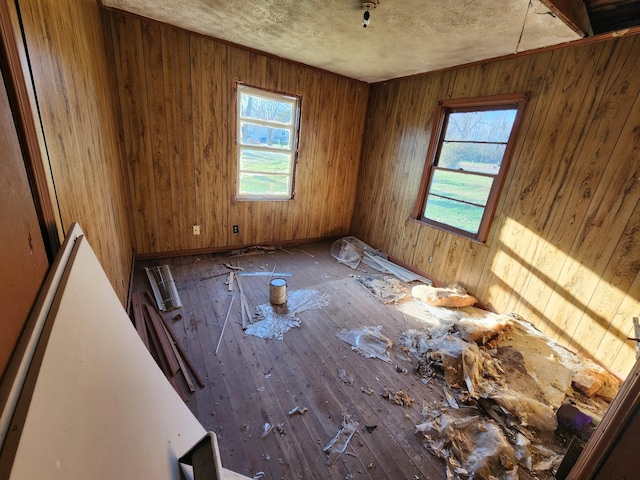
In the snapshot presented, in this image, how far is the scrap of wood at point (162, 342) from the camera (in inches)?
71.6

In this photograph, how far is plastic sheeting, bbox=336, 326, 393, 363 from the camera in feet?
7.13

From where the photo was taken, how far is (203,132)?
10.3 feet

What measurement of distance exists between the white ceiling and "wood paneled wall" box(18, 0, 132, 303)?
2.87ft

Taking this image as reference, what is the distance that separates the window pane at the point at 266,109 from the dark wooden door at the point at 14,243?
115 inches

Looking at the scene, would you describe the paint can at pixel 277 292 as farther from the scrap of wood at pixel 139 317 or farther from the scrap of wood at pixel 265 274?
the scrap of wood at pixel 139 317

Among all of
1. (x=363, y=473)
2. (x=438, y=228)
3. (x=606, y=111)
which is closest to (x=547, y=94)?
(x=606, y=111)

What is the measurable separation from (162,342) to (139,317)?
37cm

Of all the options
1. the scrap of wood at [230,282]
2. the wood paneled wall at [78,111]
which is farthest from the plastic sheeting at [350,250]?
the wood paneled wall at [78,111]

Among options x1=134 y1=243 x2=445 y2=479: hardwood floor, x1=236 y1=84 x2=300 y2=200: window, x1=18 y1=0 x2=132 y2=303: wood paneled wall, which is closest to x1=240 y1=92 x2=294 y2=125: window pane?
x1=236 y1=84 x2=300 y2=200: window

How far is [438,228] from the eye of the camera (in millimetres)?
3270

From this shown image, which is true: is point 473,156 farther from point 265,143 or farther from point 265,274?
point 265,274

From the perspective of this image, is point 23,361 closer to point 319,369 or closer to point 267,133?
point 319,369

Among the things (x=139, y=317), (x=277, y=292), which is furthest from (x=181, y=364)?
(x=277, y=292)

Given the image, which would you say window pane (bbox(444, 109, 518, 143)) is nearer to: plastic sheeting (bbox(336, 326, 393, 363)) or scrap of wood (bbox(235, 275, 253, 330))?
plastic sheeting (bbox(336, 326, 393, 363))
